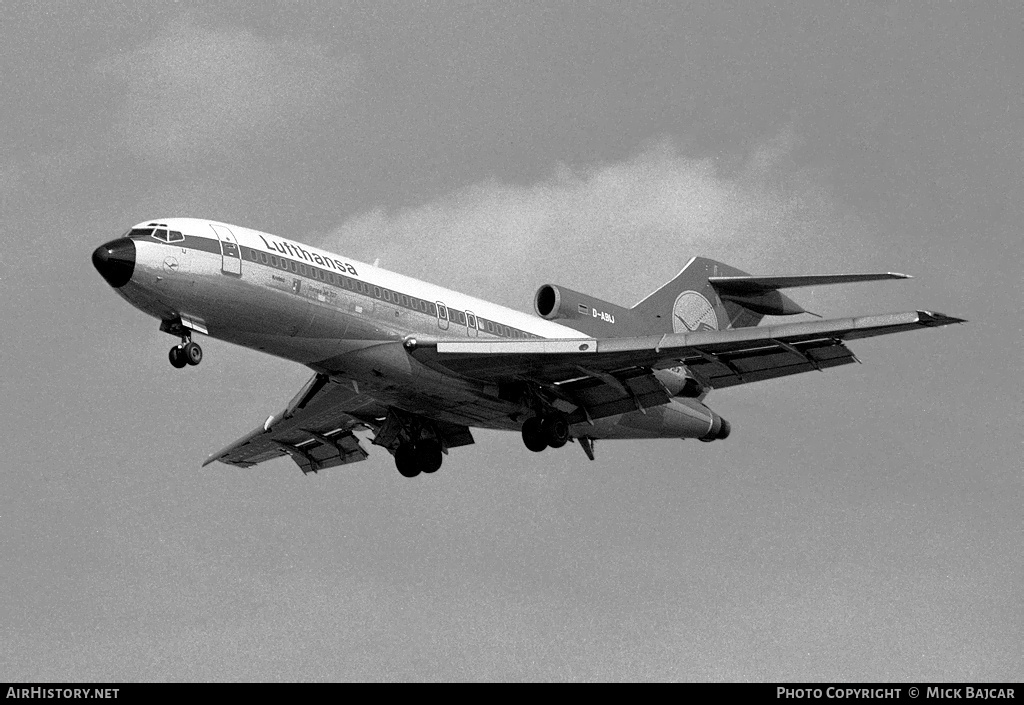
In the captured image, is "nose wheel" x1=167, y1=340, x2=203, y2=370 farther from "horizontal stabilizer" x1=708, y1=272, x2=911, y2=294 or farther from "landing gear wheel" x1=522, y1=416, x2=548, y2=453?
"horizontal stabilizer" x1=708, y1=272, x2=911, y2=294

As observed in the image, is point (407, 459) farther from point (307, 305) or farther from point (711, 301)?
point (711, 301)

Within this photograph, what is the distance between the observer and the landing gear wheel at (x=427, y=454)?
132 ft

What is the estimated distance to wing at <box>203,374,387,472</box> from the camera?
3934cm

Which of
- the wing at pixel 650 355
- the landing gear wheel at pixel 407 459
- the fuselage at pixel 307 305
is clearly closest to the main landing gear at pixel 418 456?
the landing gear wheel at pixel 407 459

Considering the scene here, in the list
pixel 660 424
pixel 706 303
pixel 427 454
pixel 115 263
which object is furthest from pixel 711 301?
pixel 115 263

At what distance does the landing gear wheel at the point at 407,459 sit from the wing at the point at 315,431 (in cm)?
100

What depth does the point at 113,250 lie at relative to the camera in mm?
32031

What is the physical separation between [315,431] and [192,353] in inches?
368

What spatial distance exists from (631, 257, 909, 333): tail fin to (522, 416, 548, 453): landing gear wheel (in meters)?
6.37

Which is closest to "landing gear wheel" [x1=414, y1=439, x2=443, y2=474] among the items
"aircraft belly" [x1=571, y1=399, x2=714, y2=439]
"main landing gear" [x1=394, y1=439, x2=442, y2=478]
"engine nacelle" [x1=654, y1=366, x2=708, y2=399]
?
"main landing gear" [x1=394, y1=439, x2=442, y2=478]

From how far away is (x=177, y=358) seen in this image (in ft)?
108

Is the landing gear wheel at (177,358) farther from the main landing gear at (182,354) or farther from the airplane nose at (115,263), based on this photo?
the airplane nose at (115,263)
